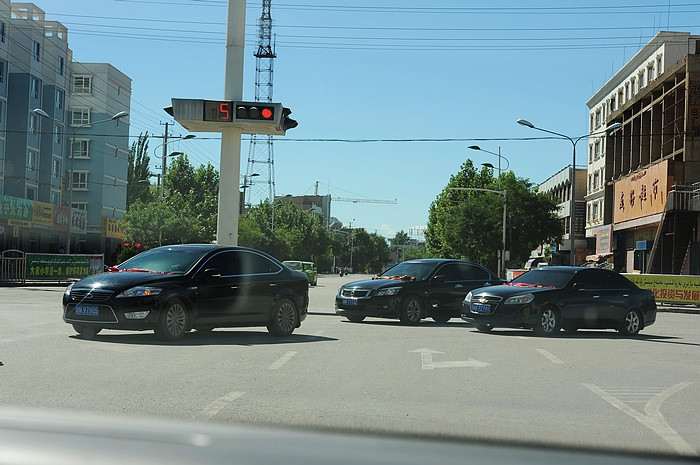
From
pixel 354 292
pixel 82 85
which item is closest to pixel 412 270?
pixel 354 292

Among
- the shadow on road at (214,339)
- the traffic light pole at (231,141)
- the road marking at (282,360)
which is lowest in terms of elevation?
the shadow on road at (214,339)

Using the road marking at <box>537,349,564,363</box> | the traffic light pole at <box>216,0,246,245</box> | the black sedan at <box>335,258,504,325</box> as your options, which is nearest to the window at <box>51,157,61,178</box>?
the traffic light pole at <box>216,0,246,245</box>

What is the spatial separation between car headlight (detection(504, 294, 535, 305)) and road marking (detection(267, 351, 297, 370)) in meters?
6.03

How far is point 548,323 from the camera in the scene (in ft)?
55.4

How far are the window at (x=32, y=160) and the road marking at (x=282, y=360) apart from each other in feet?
181

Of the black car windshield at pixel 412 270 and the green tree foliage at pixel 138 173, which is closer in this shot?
the black car windshield at pixel 412 270

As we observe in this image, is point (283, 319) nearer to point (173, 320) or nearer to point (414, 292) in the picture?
point (173, 320)

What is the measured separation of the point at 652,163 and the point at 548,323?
121 feet

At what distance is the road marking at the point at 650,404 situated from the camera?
20.9ft

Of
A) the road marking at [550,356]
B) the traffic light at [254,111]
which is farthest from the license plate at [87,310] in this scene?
the traffic light at [254,111]

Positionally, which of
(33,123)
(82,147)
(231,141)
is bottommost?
(231,141)

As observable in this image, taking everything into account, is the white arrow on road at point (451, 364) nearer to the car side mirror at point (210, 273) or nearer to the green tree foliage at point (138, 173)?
the car side mirror at point (210, 273)

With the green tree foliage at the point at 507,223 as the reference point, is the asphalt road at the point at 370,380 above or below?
below

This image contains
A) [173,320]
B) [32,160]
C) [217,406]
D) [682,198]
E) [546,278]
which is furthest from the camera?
[32,160]
